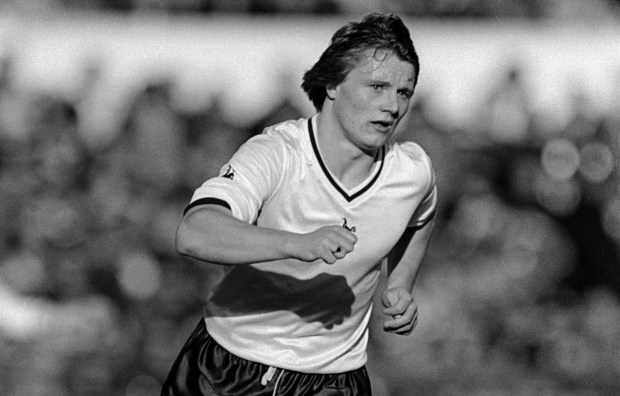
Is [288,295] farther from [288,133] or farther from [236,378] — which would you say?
[288,133]

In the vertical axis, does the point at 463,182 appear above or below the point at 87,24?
below

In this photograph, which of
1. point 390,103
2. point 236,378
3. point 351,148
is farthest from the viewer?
point 236,378

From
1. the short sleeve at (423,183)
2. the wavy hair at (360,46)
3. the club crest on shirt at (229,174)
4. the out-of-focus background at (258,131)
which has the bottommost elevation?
the out-of-focus background at (258,131)

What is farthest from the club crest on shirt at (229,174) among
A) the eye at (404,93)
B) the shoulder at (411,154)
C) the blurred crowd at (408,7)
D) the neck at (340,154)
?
the blurred crowd at (408,7)

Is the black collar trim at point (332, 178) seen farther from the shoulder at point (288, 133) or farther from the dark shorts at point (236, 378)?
the dark shorts at point (236, 378)

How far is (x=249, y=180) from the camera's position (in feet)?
8.91

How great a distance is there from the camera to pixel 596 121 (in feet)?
22.0

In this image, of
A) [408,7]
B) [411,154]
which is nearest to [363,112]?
[411,154]

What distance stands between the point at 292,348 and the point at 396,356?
2.90 m

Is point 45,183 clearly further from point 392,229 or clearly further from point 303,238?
point 303,238

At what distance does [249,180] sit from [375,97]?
0.44 m

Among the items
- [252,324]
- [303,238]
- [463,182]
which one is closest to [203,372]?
[252,324]

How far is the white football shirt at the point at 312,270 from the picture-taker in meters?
2.99

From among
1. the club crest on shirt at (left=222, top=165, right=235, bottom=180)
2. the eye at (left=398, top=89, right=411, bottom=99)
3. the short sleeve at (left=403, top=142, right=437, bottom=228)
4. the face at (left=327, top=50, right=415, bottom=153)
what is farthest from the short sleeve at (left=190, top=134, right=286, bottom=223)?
the short sleeve at (left=403, top=142, right=437, bottom=228)
